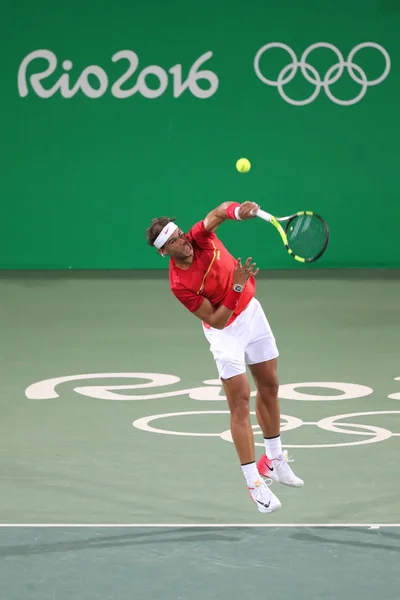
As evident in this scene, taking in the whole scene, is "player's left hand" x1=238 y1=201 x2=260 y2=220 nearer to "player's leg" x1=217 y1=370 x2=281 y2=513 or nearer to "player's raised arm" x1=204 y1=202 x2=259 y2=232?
"player's raised arm" x1=204 y1=202 x2=259 y2=232

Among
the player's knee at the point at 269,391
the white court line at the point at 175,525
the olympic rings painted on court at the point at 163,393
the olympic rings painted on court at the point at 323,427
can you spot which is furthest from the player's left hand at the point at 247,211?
the olympic rings painted on court at the point at 163,393

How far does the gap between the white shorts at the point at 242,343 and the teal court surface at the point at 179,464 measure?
0.84 meters

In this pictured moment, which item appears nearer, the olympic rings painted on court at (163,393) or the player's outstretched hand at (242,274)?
the player's outstretched hand at (242,274)

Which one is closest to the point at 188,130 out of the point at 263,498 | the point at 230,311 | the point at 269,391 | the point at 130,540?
the point at 269,391

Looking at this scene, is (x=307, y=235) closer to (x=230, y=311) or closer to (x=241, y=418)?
(x=230, y=311)

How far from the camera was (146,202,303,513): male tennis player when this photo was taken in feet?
21.6

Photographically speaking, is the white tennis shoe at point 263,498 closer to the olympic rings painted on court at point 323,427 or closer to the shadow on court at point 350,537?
the shadow on court at point 350,537

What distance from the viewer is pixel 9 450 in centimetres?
809

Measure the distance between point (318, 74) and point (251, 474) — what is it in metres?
12.1

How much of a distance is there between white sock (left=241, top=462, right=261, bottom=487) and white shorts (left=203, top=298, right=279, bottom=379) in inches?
20.8

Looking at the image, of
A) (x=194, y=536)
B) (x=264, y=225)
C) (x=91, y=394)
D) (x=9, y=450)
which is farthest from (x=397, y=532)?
(x=264, y=225)

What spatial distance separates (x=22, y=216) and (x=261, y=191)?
376 cm

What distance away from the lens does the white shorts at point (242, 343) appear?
6.72 m

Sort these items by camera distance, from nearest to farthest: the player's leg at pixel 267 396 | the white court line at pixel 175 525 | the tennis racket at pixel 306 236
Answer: the white court line at pixel 175 525
the player's leg at pixel 267 396
the tennis racket at pixel 306 236
